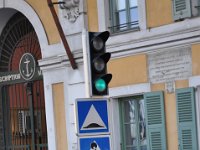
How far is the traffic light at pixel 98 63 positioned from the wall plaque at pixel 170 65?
4891mm

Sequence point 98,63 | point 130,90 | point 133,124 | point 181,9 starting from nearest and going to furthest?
point 98,63 < point 181,9 < point 130,90 < point 133,124

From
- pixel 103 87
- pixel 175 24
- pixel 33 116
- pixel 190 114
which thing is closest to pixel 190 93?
pixel 190 114

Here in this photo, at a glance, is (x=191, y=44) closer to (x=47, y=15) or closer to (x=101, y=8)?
(x=101, y=8)

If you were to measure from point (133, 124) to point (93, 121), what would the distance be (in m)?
6.22

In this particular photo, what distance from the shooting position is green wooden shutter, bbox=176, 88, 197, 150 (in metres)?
14.5

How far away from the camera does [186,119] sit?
14.6m

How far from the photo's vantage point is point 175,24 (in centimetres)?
1482

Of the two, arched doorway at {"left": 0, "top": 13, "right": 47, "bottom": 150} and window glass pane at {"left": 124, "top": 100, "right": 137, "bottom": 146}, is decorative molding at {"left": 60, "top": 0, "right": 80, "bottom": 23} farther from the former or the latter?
arched doorway at {"left": 0, "top": 13, "right": 47, "bottom": 150}

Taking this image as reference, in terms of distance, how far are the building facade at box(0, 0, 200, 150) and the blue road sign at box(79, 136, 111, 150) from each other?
344 cm

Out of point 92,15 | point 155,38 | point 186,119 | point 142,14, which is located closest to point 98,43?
point 186,119

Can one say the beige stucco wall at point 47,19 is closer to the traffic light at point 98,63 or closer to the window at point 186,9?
the window at point 186,9

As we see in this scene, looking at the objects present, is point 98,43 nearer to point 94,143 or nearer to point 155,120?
point 94,143

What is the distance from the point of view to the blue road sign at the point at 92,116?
32.6ft

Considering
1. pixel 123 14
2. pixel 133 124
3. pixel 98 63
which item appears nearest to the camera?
pixel 98 63
